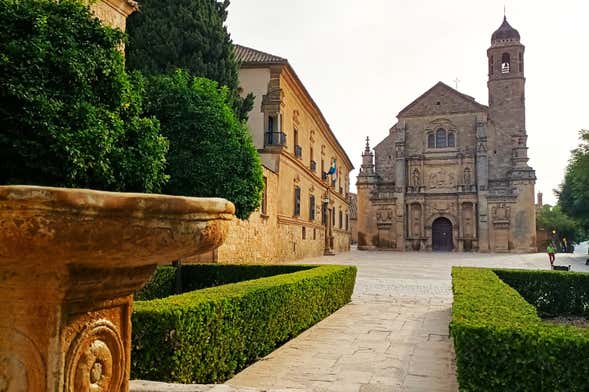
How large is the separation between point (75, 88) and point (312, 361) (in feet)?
15.2

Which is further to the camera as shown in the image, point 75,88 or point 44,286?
point 75,88

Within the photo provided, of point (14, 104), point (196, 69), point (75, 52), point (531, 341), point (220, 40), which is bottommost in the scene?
point (531, 341)

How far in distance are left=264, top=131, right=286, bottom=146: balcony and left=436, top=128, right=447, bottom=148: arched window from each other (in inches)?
931

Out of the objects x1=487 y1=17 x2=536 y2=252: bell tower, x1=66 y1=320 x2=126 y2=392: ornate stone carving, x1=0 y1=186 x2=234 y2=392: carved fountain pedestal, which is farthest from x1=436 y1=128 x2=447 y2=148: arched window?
x1=66 y1=320 x2=126 y2=392: ornate stone carving

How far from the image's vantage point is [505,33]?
1684 inches

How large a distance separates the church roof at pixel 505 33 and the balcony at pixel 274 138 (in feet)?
100

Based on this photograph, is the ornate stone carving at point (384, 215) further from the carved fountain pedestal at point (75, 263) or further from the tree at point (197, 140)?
the carved fountain pedestal at point (75, 263)

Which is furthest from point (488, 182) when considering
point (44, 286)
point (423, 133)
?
point (44, 286)

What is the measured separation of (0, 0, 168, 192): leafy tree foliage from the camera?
594 centimetres

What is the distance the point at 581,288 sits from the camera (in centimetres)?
975

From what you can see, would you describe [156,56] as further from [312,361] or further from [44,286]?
[44,286]

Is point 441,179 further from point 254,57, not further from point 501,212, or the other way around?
point 254,57

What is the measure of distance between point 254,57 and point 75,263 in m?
20.7

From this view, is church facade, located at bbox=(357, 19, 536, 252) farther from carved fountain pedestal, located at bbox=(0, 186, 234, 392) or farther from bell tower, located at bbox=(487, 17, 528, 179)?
carved fountain pedestal, located at bbox=(0, 186, 234, 392)
